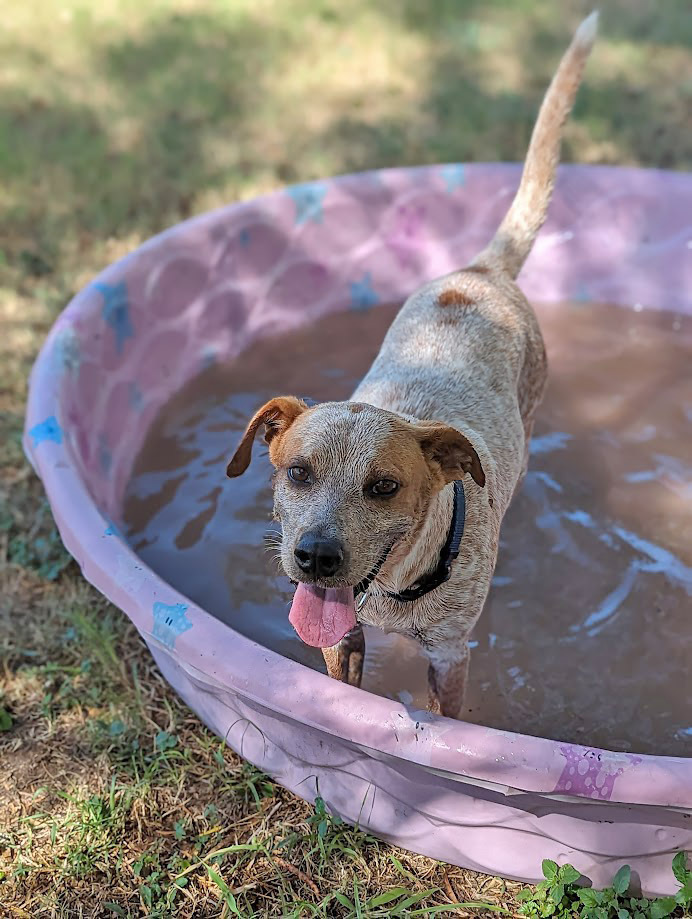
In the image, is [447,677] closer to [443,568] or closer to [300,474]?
[443,568]

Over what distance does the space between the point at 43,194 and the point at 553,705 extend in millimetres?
5074

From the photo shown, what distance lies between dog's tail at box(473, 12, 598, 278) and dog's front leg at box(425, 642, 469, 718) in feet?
6.05

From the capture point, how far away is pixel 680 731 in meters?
3.41

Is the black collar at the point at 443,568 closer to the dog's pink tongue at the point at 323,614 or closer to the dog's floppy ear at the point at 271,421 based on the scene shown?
the dog's pink tongue at the point at 323,614

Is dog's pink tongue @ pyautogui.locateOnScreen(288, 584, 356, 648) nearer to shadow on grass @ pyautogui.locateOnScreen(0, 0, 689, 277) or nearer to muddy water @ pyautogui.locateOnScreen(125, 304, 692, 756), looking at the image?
muddy water @ pyautogui.locateOnScreen(125, 304, 692, 756)

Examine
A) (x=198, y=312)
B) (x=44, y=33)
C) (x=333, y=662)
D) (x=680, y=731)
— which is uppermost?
(x=44, y=33)

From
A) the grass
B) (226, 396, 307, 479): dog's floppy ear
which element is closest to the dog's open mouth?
(226, 396, 307, 479): dog's floppy ear

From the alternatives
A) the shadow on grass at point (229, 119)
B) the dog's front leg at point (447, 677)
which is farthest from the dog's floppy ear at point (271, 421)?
the shadow on grass at point (229, 119)

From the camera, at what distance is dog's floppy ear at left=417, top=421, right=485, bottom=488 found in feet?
8.25

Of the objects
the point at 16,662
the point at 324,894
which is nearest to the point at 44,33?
the point at 16,662

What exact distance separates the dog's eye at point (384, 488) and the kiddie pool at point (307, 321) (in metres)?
0.60

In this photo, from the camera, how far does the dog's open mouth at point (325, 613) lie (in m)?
2.55

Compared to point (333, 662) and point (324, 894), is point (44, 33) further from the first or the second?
point (324, 894)

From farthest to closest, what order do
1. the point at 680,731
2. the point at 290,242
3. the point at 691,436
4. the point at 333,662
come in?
the point at 290,242
the point at 691,436
the point at 680,731
the point at 333,662
